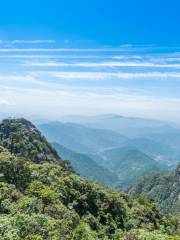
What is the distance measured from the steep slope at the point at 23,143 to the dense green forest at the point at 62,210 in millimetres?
3763

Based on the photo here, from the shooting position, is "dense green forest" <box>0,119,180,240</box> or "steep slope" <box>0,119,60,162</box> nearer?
"dense green forest" <box>0,119,180,240</box>

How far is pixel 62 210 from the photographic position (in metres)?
65.9

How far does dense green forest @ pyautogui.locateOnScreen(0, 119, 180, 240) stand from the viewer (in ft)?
151

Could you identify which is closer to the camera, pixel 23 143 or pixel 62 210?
pixel 62 210

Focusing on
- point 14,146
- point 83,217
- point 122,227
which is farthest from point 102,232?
point 14,146

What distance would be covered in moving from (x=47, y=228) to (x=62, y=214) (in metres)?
19.0

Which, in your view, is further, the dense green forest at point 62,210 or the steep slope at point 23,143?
the steep slope at point 23,143

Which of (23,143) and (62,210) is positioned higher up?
(23,143)

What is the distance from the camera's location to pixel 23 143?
14962 cm

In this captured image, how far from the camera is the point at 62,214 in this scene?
65.1 m

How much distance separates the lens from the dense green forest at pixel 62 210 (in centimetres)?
4593

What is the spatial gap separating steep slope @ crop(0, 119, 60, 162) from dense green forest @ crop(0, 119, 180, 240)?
3763mm

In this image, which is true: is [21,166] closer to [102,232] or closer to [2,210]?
[102,232]

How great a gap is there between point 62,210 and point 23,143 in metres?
86.1
